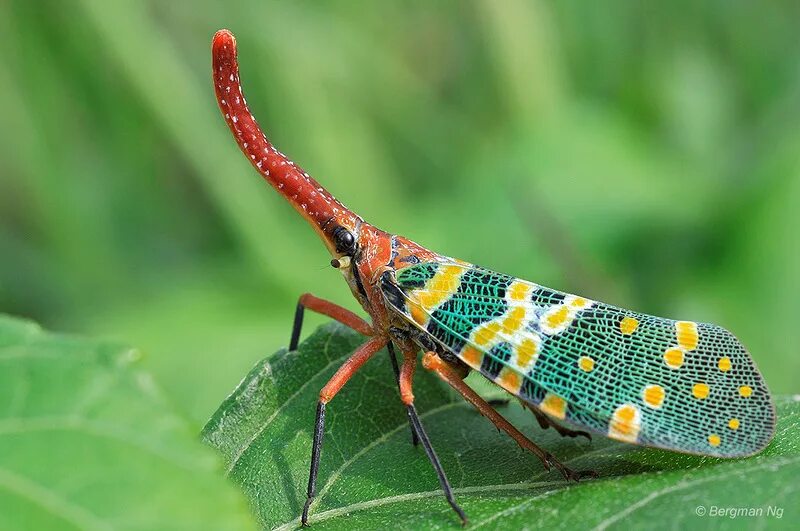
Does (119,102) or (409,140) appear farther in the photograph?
(409,140)

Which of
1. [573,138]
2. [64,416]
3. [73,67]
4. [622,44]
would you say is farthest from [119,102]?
[64,416]

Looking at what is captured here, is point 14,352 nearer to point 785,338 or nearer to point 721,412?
point 721,412

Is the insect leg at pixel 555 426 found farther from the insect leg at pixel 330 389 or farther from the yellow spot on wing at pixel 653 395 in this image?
the insect leg at pixel 330 389

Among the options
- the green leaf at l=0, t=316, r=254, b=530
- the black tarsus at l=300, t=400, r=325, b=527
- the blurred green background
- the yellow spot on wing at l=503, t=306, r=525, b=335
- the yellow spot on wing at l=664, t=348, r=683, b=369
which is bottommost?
the green leaf at l=0, t=316, r=254, b=530

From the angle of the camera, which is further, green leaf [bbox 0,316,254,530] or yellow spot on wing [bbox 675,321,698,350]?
yellow spot on wing [bbox 675,321,698,350]

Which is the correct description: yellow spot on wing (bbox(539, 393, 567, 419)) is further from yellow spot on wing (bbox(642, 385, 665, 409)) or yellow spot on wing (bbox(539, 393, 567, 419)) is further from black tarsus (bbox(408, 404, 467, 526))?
black tarsus (bbox(408, 404, 467, 526))

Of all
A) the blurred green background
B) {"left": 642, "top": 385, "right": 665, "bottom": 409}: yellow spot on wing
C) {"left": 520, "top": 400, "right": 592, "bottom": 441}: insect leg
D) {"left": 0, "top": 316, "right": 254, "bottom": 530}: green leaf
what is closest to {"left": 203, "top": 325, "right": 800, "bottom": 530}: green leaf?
{"left": 520, "top": 400, "right": 592, "bottom": 441}: insect leg

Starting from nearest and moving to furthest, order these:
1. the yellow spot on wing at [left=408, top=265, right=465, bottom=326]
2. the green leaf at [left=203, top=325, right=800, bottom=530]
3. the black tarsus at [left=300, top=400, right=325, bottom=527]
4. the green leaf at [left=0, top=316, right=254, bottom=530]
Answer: the green leaf at [left=0, top=316, right=254, bottom=530] < the green leaf at [left=203, top=325, right=800, bottom=530] < the black tarsus at [left=300, top=400, right=325, bottom=527] < the yellow spot on wing at [left=408, top=265, right=465, bottom=326]
